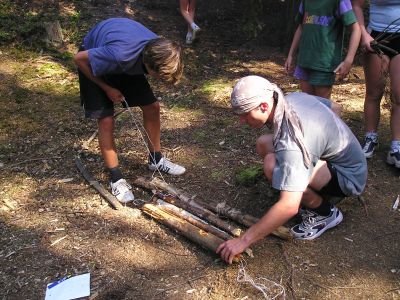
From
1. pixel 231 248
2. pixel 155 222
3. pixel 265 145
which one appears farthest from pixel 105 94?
pixel 231 248

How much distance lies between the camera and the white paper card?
298 cm

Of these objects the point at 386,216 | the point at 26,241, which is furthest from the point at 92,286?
the point at 386,216

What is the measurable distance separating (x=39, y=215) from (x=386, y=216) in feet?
9.42

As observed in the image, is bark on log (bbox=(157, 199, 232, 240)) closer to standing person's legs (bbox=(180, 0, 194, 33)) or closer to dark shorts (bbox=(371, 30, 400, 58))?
dark shorts (bbox=(371, 30, 400, 58))

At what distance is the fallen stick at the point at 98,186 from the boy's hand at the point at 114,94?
0.88m

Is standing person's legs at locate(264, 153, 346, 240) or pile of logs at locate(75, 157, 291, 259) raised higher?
standing person's legs at locate(264, 153, 346, 240)

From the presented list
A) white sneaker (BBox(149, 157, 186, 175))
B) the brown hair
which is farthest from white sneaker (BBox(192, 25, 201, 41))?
the brown hair

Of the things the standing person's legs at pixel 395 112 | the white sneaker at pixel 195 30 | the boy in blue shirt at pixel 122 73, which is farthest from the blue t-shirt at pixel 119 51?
the white sneaker at pixel 195 30

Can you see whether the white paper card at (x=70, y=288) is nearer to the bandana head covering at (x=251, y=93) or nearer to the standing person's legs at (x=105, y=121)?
the standing person's legs at (x=105, y=121)

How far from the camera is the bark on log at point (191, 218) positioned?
3.31m

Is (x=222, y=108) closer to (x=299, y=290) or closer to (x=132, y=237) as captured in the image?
(x=132, y=237)

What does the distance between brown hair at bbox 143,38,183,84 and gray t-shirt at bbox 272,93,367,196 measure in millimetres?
889

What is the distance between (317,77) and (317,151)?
1.41 m

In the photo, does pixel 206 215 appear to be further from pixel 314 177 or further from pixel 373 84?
pixel 373 84
